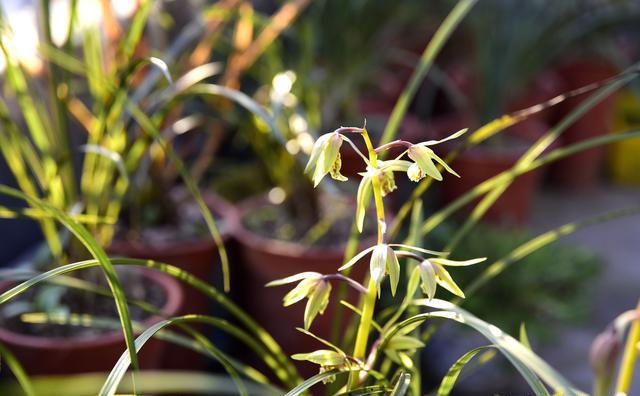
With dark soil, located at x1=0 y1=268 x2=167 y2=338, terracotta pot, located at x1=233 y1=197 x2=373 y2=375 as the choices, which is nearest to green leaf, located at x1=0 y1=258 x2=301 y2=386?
dark soil, located at x1=0 y1=268 x2=167 y2=338

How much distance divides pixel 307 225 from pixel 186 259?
0.71ft

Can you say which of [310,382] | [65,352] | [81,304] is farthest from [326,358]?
[81,304]

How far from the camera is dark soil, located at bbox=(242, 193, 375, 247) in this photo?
51.1 inches

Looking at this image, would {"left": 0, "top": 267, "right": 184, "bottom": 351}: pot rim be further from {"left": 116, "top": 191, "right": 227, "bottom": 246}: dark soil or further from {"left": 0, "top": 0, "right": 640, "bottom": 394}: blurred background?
{"left": 116, "top": 191, "right": 227, "bottom": 246}: dark soil

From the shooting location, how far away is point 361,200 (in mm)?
519

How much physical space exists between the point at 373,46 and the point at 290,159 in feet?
2.31

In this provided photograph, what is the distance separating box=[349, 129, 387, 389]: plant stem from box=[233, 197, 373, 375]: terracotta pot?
508 millimetres

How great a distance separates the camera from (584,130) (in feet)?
7.98

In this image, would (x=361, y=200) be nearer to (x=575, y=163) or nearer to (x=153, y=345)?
(x=153, y=345)

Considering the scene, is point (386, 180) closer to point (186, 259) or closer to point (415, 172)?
point (415, 172)

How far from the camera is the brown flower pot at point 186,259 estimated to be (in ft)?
3.92

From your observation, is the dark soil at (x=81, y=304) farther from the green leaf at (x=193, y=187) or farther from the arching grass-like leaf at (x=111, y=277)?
the arching grass-like leaf at (x=111, y=277)

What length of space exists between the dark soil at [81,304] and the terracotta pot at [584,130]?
1675 millimetres

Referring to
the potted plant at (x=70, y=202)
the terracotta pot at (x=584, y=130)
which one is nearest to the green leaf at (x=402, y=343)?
the potted plant at (x=70, y=202)
